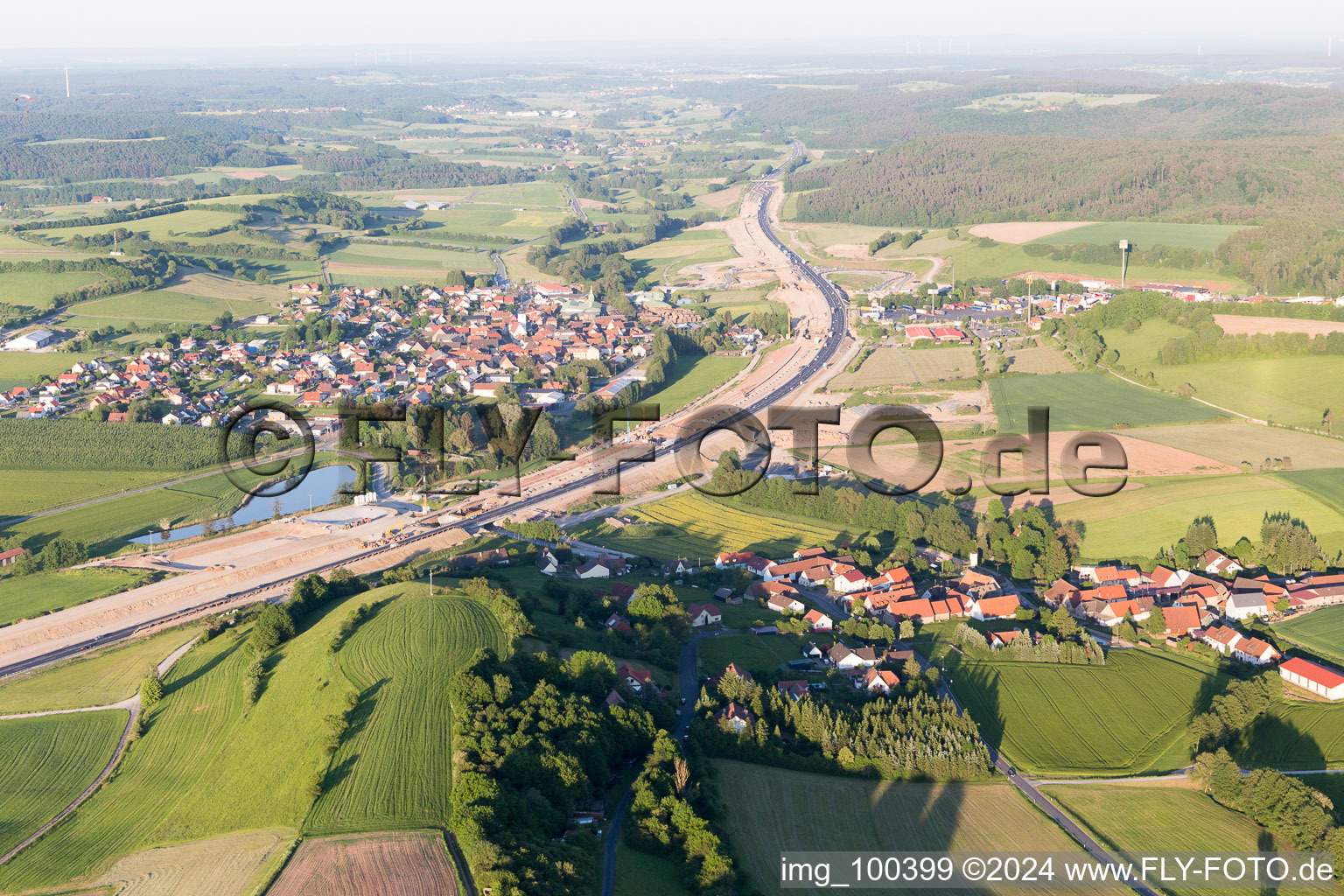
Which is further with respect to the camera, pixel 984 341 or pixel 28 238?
pixel 28 238

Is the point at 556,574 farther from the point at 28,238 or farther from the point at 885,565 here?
the point at 28,238

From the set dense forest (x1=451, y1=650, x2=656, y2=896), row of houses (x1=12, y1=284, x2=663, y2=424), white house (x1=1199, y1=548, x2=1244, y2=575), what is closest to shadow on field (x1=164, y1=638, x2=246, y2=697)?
dense forest (x1=451, y1=650, x2=656, y2=896)

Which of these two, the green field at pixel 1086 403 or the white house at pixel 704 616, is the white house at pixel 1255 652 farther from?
the green field at pixel 1086 403

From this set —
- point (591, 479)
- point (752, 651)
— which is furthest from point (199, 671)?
point (591, 479)

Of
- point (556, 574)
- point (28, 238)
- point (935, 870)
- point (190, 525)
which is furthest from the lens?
point (28, 238)

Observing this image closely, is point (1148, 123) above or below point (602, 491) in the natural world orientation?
above

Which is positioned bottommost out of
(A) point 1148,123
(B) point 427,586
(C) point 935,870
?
(C) point 935,870

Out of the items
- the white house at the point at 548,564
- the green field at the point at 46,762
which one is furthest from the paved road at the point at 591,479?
the white house at the point at 548,564

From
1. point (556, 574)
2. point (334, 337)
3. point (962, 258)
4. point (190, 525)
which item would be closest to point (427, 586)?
point (556, 574)

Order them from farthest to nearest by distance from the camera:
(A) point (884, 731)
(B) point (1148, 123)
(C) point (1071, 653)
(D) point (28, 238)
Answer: (B) point (1148, 123)
(D) point (28, 238)
(C) point (1071, 653)
(A) point (884, 731)
